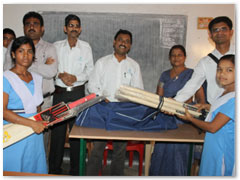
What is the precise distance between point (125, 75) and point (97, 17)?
0.91 meters

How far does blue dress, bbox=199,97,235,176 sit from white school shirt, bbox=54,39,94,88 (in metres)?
1.55

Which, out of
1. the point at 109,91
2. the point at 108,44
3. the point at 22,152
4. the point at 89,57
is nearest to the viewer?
the point at 22,152

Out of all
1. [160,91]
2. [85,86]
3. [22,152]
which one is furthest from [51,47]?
[160,91]

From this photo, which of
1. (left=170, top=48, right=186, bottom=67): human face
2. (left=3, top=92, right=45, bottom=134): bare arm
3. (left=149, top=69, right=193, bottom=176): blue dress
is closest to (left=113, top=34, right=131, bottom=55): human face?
(left=170, top=48, right=186, bottom=67): human face

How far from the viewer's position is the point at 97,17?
9.99 feet

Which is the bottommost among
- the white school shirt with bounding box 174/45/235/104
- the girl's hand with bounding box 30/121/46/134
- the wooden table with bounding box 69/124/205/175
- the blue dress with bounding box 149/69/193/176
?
the blue dress with bounding box 149/69/193/176

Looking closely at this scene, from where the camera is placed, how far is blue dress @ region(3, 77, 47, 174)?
73.0 inches

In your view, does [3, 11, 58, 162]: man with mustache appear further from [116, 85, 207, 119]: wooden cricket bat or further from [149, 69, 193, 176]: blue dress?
[149, 69, 193, 176]: blue dress

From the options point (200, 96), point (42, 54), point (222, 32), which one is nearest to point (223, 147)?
point (200, 96)

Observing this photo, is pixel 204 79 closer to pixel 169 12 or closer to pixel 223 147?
pixel 223 147

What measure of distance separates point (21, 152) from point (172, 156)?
1501mm

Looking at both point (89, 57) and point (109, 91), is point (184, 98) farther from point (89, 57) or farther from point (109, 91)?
point (89, 57)

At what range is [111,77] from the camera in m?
2.71

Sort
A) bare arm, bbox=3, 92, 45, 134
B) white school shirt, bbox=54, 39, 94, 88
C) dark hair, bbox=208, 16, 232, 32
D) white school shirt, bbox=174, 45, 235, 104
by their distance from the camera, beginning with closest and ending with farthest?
bare arm, bbox=3, 92, 45, 134, dark hair, bbox=208, 16, 232, 32, white school shirt, bbox=174, 45, 235, 104, white school shirt, bbox=54, 39, 94, 88
